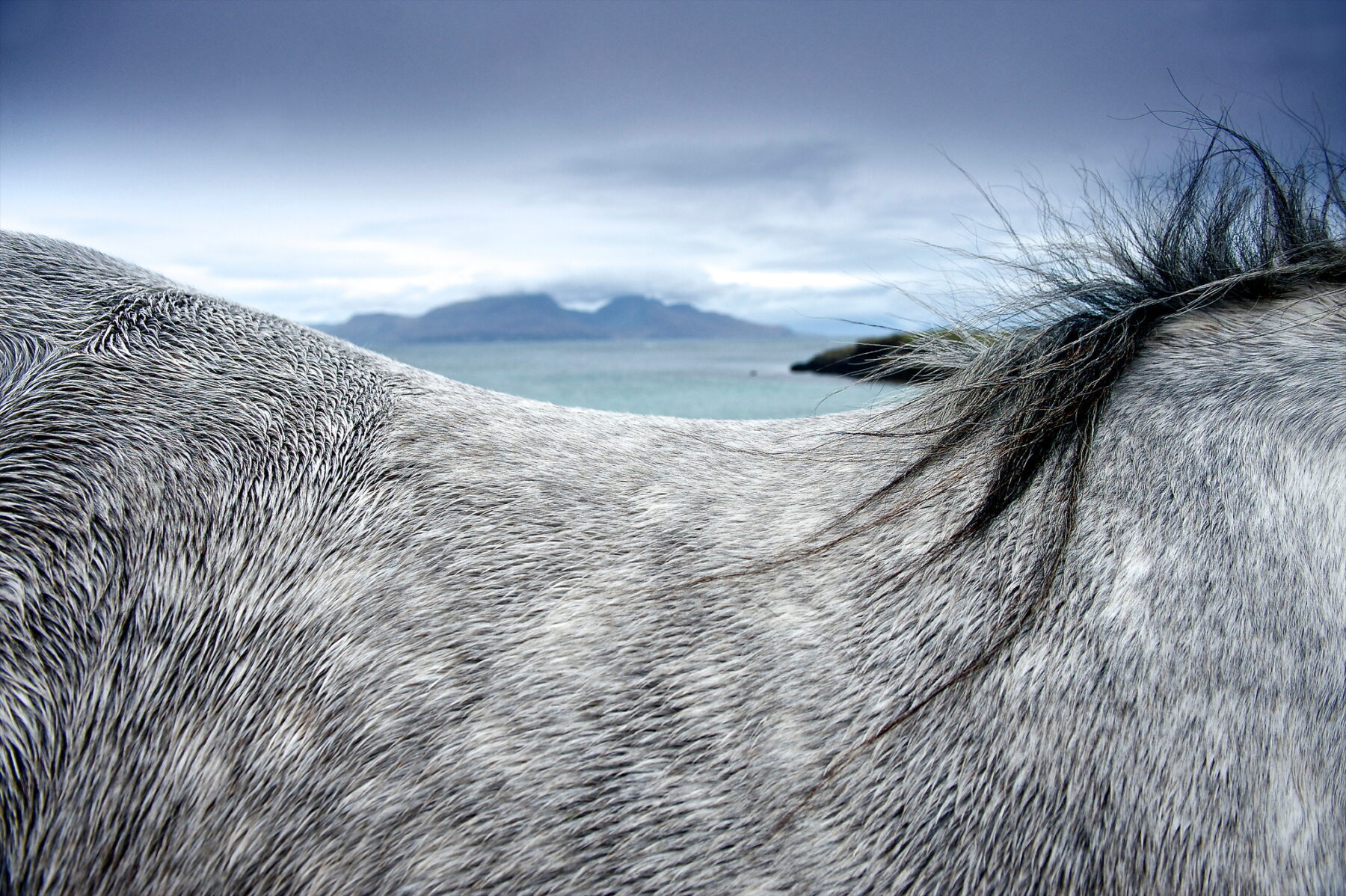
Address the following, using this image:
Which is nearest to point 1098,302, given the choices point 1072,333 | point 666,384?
point 1072,333

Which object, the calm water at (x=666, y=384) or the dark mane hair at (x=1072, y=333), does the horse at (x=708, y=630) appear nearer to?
the dark mane hair at (x=1072, y=333)

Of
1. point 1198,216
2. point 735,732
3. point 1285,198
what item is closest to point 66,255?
point 735,732

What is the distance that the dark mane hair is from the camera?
3.97ft

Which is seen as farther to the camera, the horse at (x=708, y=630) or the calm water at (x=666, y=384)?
the calm water at (x=666, y=384)

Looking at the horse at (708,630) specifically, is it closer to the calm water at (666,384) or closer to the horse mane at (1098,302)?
the horse mane at (1098,302)

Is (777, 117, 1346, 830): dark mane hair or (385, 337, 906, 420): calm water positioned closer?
(777, 117, 1346, 830): dark mane hair

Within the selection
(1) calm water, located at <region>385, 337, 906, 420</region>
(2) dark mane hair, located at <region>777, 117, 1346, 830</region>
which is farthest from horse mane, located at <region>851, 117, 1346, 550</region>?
(1) calm water, located at <region>385, 337, 906, 420</region>

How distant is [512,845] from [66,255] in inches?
65.9

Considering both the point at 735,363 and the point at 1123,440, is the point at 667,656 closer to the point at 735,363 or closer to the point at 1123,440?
the point at 1123,440

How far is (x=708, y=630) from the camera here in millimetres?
1132

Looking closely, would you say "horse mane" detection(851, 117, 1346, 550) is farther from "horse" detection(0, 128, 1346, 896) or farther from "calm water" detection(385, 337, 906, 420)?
"calm water" detection(385, 337, 906, 420)

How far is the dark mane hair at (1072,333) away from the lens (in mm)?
1211

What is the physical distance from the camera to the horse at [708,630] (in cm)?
97

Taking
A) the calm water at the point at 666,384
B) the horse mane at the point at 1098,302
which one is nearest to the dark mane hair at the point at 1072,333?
the horse mane at the point at 1098,302
